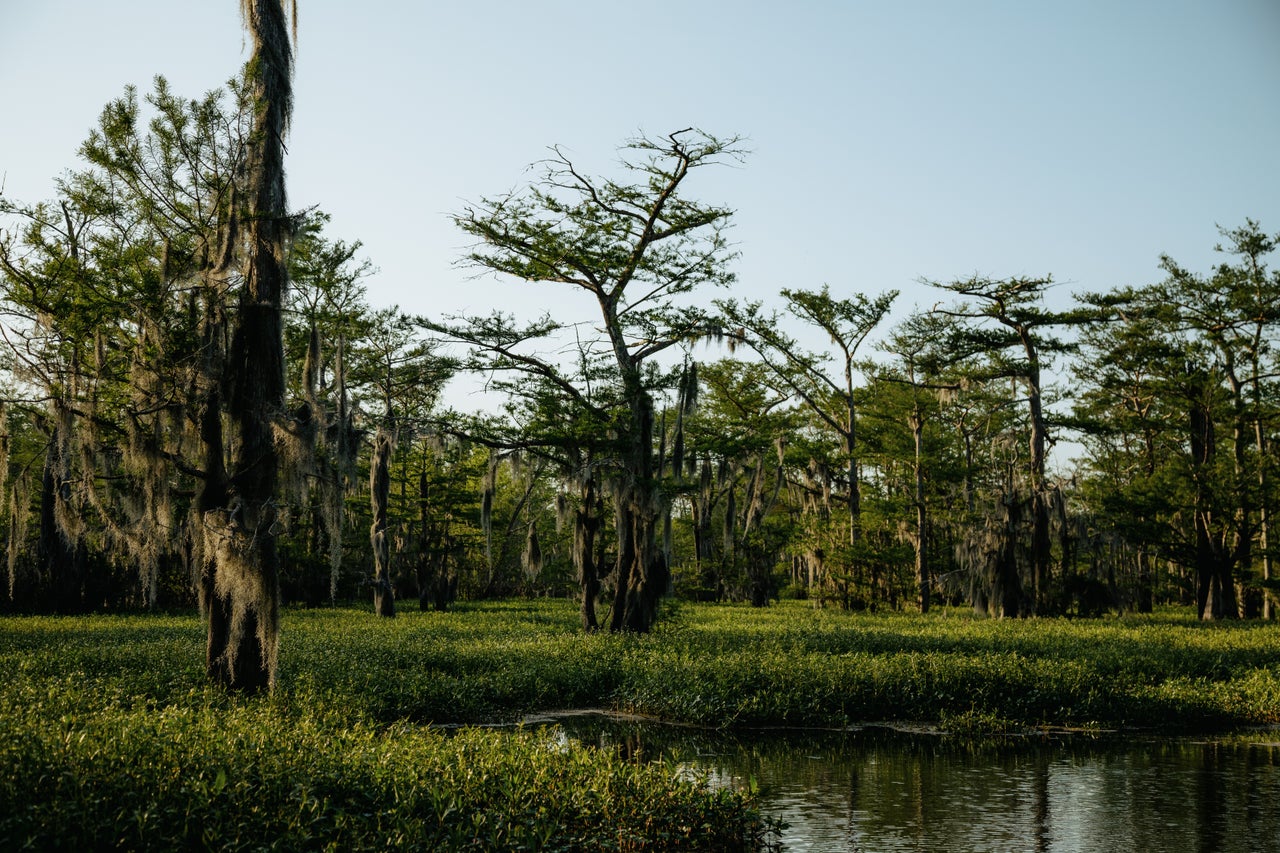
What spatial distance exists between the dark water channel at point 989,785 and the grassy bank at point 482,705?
3.50 feet

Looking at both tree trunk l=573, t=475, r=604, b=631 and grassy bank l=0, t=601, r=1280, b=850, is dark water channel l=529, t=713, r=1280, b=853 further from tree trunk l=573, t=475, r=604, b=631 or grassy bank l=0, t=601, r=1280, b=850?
tree trunk l=573, t=475, r=604, b=631

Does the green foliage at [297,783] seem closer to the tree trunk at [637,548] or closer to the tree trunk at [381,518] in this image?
the tree trunk at [637,548]

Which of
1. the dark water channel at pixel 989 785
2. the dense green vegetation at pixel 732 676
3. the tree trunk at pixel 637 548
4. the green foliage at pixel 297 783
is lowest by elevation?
the dark water channel at pixel 989 785

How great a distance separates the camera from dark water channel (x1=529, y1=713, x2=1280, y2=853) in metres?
9.69

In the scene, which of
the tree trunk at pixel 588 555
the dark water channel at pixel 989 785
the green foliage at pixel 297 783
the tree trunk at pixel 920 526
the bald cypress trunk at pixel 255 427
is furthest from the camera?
the tree trunk at pixel 920 526

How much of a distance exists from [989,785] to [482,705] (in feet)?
25.5

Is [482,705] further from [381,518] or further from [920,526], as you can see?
[920,526]

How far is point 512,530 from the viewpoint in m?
31.8

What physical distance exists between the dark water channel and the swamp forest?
1125 millimetres

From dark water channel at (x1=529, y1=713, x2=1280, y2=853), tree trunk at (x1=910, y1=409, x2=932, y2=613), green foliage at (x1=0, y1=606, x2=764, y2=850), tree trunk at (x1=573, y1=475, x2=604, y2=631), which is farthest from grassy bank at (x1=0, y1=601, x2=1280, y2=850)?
tree trunk at (x1=910, y1=409, x2=932, y2=613)

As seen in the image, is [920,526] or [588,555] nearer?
[588,555]

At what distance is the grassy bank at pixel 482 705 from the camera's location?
782 cm

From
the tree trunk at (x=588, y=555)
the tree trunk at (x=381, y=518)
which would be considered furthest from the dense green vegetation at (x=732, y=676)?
the tree trunk at (x=381, y=518)

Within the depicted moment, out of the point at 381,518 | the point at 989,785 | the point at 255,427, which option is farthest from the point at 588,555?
the point at 989,785
